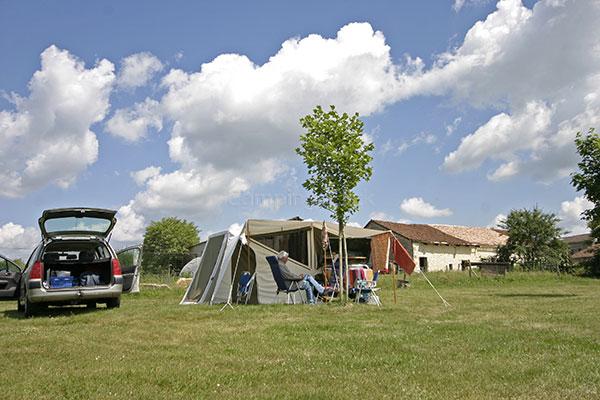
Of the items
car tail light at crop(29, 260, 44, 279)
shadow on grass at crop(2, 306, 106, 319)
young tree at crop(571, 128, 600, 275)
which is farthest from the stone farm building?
car tail light at crop(29, 260, 44, 279)

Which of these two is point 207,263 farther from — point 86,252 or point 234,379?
point 234,379

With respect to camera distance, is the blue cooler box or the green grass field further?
the blue cooler box

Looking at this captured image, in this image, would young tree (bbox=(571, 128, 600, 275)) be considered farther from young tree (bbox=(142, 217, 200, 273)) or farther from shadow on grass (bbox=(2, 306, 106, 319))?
young tree (bbox=(142, 217, 200, 273))

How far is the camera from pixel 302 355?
19.0 feet

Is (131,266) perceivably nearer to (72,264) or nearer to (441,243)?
(72,264)

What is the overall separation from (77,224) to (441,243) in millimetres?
36376

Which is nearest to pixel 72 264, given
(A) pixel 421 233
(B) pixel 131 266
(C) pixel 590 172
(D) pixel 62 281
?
(D) pixel 62 281

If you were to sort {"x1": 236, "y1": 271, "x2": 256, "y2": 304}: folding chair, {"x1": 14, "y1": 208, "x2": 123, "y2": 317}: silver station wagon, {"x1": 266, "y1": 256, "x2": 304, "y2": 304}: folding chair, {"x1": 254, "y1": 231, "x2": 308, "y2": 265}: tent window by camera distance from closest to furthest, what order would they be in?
1. {"x1": 14, "y1": 208, "x2": 123, "y2": 317}: silver station wagon
2. {"x1": 266, "y1": 256, "x2": 304, "y2": 304}: folding chair
3. {"x1": 236, "y1": 271, "x2": 256, "y2": 304}: folding chair
4. {"x1": 254, "y1": 231, "x2": 308, "y2": 265}: tent window

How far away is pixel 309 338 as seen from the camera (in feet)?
23.0

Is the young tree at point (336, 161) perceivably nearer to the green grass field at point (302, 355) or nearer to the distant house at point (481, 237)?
the green grass field at point (302, 355)

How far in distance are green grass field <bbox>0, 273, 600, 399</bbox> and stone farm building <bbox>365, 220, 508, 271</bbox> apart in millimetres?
32145

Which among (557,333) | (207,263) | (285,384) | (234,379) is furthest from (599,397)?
(207,263)

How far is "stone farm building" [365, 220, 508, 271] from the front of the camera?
4209 cm

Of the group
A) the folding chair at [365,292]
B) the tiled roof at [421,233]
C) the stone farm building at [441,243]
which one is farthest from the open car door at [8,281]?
the tiled roof at [421,233]
